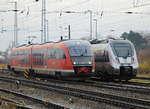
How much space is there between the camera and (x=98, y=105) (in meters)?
14.2

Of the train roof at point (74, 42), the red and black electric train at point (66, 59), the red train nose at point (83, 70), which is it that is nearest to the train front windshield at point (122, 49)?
the red and black electric train at point (66, 59)

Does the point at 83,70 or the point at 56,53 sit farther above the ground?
the point at 56,53

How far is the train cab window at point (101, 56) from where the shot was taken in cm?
2603

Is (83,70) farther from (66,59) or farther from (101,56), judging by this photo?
(101,56)

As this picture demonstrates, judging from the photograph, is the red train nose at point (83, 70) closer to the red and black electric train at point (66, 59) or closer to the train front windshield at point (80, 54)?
the red and black electric train at point (66, 59)

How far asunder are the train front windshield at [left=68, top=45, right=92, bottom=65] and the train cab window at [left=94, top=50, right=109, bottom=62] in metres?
1.34

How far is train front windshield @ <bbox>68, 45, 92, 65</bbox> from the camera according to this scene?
80.4 feet

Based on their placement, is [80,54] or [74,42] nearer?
[80,54]

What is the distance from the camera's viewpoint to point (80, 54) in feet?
81.4

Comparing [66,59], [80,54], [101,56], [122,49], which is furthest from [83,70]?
[122,49]

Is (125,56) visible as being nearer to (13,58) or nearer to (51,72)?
(51,72)

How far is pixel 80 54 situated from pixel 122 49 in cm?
309

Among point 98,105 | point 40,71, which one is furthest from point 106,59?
point 98,105

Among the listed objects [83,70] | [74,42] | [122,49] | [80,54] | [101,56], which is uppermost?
[74,42]
